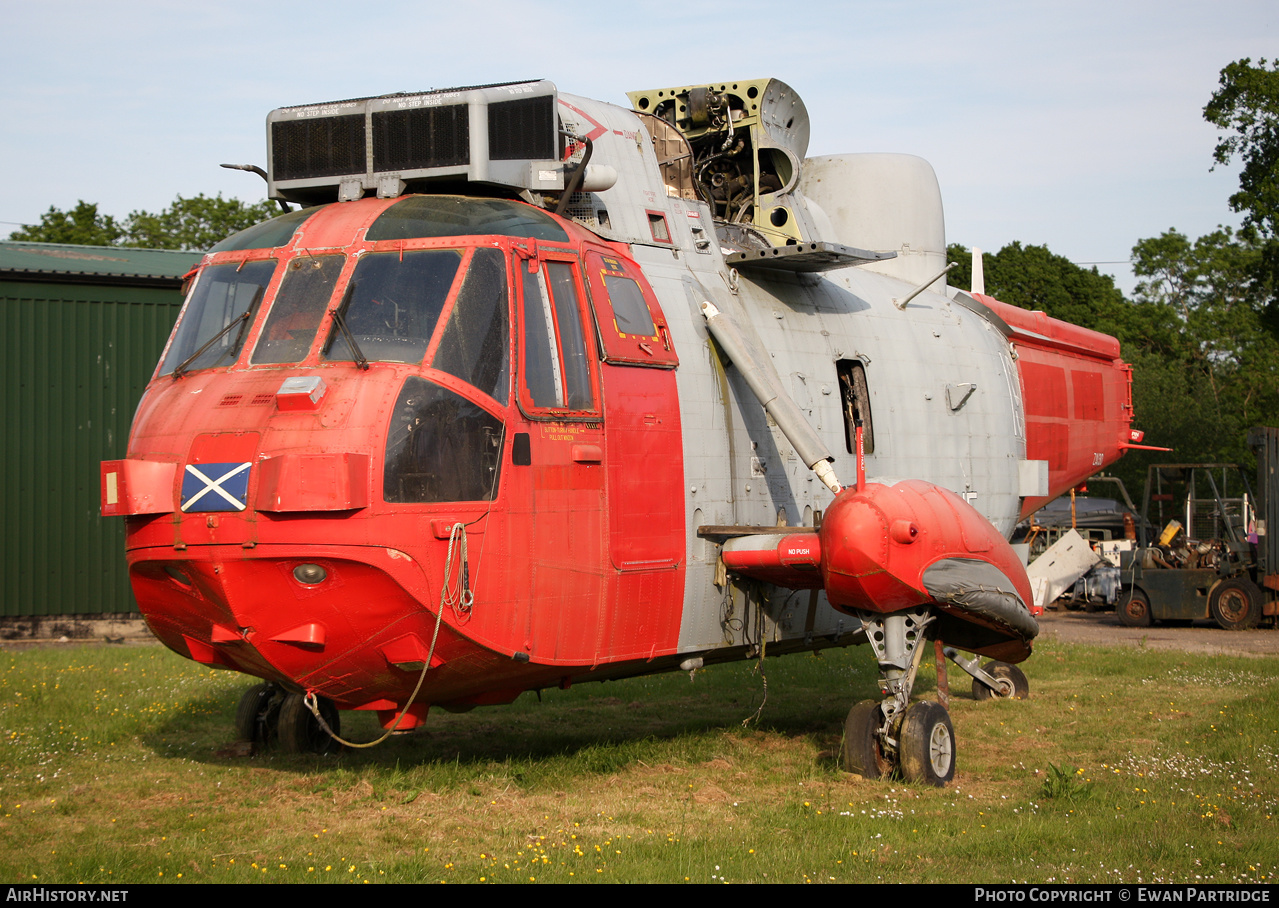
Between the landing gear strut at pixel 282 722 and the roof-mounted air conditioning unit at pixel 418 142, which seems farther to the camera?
the landing gear strut at pixel 282 722

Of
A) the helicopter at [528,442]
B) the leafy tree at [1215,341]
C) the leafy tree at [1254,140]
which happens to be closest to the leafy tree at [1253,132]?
the leafy tree at [1254,140]

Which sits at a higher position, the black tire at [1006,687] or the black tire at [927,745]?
the black tire at [927,745]

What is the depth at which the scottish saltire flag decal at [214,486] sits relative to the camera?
22.2ft

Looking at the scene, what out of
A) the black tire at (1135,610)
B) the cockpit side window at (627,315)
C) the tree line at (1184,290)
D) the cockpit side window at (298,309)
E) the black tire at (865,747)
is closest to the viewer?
the cockpit side window at (298,309)

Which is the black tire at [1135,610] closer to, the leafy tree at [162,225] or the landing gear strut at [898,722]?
the landing gear strut at [898,722]

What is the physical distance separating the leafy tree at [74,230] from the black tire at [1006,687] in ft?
129

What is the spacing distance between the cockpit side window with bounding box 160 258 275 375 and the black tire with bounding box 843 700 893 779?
5.02 m

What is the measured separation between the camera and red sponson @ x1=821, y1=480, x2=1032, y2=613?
8.23 meters

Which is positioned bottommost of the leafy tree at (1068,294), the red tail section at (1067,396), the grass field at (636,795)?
the grass field at (636,795)

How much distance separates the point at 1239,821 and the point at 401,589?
526 centimetres

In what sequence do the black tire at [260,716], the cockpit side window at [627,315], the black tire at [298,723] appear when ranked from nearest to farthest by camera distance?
the cockpit side window at [627,315] < the black tire at [298,723] < the black tire at [260,716]

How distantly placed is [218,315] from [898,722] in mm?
5512

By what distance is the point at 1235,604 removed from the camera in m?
22.9

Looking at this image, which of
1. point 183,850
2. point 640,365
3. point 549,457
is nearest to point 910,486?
point 640,365
